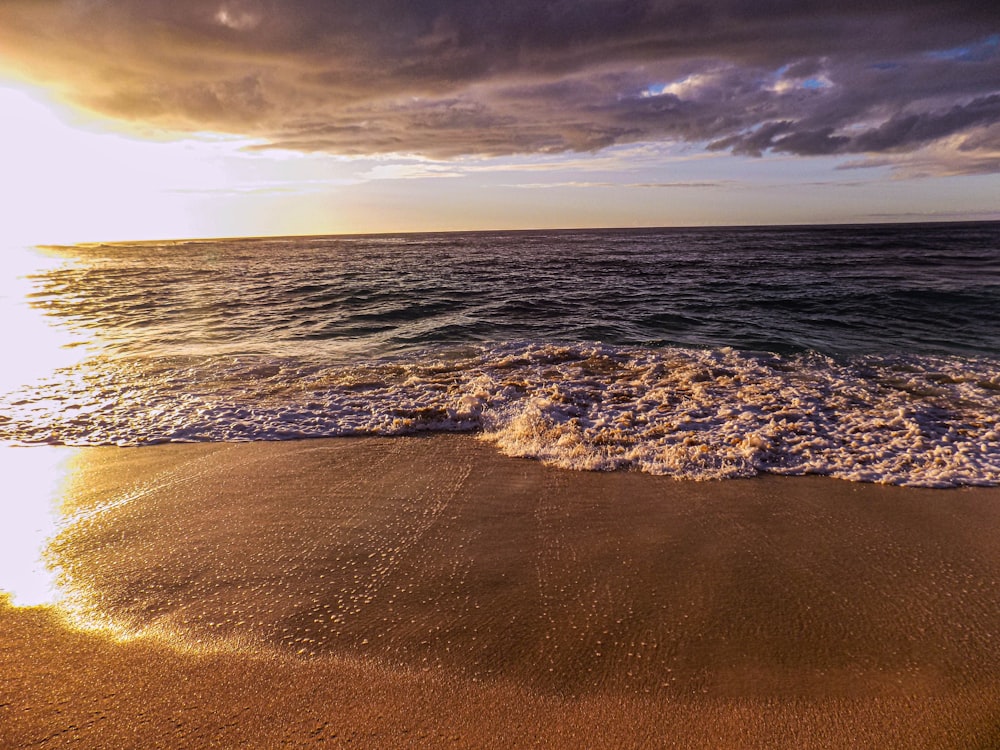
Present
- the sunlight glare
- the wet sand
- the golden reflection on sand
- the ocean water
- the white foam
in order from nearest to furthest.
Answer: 1. the wet sand
2. the golden reflection on sand
3. the white foam
4. the ocean water
5. the sunlight glare

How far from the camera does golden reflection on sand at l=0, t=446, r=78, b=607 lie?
3.07 metres

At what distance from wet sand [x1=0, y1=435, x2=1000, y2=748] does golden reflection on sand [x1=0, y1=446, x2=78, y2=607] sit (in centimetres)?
11

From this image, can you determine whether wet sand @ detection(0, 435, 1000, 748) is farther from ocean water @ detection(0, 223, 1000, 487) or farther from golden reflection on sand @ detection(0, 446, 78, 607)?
ocean water @ detection(0, 223, 1000, 487)

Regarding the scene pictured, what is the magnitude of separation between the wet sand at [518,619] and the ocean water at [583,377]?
3.10 ft

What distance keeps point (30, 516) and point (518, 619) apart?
389cm

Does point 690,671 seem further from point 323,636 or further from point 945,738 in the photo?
point 323,636

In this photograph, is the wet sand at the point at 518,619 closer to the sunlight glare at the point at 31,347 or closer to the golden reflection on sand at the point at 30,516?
the golden reflection on sand at the point at 30,516

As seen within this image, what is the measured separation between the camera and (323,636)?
267cm

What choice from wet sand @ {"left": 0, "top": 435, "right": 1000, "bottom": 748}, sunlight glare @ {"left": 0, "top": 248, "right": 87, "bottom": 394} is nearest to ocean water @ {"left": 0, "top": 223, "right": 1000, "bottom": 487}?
sunlight glare @ {"left": 0, "top": 248, "right": 87, "bottom": 394}

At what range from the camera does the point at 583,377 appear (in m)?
7.55

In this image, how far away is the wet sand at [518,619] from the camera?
2178mm

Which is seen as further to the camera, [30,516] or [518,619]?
[30,516]

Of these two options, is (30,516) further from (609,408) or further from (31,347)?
(31,347)

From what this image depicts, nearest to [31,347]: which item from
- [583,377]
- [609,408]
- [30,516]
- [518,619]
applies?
[30,516]
